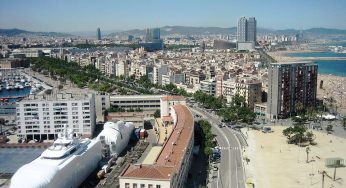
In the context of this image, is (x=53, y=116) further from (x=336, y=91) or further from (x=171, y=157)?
(x=336, y=91)

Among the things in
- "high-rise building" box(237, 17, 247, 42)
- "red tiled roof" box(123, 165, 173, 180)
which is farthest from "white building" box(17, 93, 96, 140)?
"high-rise building" box(237, 17, 247, 42)

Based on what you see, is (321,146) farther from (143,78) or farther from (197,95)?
(143,78)

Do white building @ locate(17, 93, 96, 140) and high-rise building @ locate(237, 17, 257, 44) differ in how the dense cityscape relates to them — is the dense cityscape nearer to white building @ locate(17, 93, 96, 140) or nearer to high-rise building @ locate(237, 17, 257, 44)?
white building @ locate(17, 93, 96, 140)

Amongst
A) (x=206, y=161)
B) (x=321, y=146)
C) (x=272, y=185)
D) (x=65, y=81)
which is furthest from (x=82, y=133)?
(x=65, y=81)

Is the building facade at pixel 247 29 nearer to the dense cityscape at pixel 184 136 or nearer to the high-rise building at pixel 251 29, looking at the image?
the high-rise building at pixel 251 29

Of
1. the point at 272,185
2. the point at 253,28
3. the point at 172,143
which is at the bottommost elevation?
the point at 272,185

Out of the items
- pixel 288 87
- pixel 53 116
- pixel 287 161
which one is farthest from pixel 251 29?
pixel 287 161
